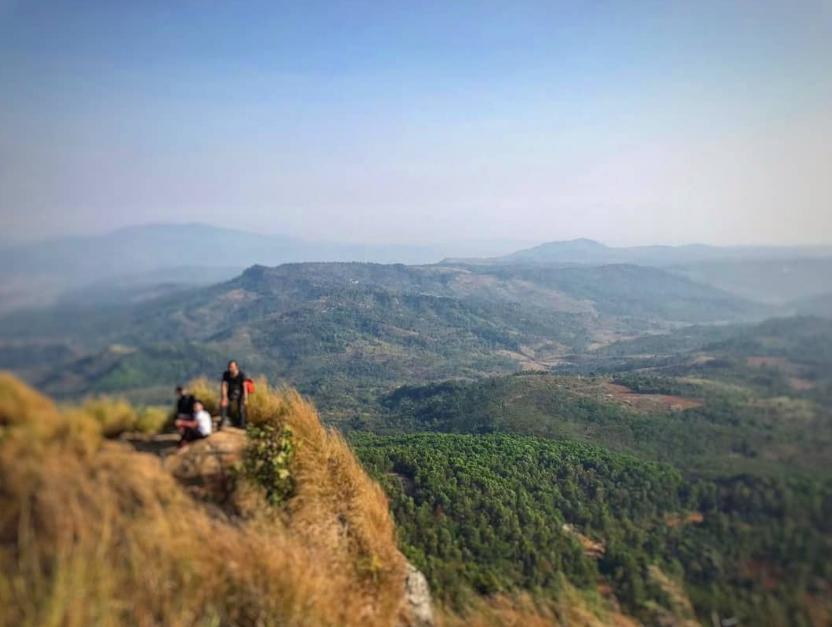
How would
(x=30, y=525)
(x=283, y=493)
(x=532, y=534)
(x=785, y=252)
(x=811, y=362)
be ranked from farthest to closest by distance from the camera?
(x=532, y=534) < (x=785, y=252) < (x=811, y=362) < (x=283, y=493) < (x=30, y=525)

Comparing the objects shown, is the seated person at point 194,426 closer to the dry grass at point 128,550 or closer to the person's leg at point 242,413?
the person's leg at point 242,413

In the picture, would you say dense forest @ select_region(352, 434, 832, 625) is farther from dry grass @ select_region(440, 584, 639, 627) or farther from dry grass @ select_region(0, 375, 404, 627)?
dry grass @ select_region(0, 375, 404, 627)

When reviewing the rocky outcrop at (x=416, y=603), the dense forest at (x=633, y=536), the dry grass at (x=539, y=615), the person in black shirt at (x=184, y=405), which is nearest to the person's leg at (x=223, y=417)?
the person in black shirt at (x=184, y=405)

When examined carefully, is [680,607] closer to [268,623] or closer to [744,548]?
[744,548]

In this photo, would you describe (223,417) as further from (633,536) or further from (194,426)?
(633,536)

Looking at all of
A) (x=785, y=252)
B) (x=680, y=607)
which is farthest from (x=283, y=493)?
(x=785, y=252)

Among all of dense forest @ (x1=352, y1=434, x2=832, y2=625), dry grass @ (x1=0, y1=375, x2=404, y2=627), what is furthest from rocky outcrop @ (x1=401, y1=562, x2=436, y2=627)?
dense forest @ (x1=352, y1=434, x2=832, y2=625)
